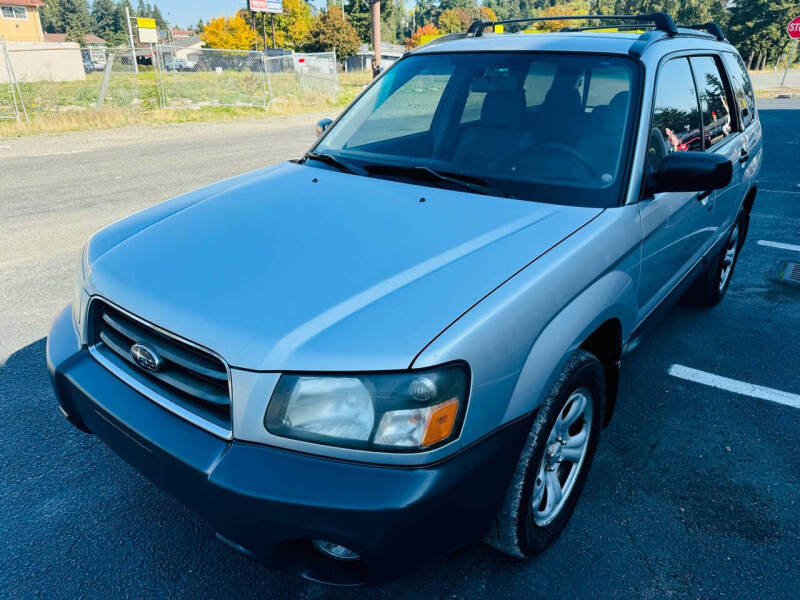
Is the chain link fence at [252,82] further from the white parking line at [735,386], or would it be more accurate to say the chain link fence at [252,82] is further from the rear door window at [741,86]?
the white parking line at [735,386]

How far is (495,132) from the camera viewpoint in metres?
2.87

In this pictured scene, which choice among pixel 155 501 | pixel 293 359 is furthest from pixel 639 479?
pixel 155 501

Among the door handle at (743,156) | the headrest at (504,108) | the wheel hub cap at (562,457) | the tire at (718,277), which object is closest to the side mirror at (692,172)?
the headrest at (504,108)

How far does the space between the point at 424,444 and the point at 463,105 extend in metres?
2.10

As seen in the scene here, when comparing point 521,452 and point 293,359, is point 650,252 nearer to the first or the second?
point 521,452

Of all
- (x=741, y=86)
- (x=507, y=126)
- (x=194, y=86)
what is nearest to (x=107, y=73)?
(x=194, y=86)

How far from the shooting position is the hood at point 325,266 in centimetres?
166

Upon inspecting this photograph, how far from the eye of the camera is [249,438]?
1.67 m

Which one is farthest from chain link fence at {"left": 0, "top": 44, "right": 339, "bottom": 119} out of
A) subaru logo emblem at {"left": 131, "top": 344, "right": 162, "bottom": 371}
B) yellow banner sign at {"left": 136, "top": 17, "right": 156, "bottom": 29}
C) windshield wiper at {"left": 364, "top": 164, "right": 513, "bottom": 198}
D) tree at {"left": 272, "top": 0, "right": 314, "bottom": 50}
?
tree at {"left": 272, "top": 0, "right": 314, "bottom": 50}

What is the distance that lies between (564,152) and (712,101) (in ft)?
5.32

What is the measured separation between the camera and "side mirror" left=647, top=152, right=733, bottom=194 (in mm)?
2393

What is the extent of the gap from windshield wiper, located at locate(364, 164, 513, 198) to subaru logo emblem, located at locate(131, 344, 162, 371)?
1413 mm

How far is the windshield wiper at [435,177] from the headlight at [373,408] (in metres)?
1.17

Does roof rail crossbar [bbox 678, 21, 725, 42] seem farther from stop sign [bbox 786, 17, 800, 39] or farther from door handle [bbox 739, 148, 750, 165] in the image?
stop sign [bbox 786, 17, 800, 39]
